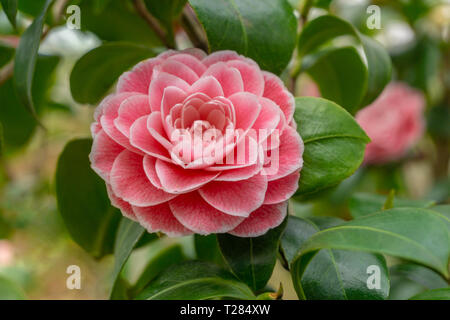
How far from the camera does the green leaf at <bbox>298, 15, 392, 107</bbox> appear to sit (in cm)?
70

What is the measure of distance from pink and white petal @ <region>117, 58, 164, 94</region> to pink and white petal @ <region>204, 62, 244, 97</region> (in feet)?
0.23

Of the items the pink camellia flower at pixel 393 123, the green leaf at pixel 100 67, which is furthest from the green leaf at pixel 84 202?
the pink camellia flower at pixel 393 123

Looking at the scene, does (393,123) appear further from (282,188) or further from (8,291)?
(8,291)

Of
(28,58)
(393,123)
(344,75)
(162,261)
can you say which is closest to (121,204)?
(28,58)

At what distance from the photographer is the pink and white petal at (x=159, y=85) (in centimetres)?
53

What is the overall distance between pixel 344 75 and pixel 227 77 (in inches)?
13.7

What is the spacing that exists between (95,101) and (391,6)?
1.37 meters

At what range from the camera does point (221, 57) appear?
0.55 metres

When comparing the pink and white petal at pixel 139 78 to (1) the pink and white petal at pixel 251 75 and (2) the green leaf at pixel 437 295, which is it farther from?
(2) the green leaf at pixel 437 295

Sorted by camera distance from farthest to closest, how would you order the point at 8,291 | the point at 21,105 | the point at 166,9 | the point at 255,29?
the point at 21,105 < the point at 8,291 < the point at 166,9 < the point at 255,29

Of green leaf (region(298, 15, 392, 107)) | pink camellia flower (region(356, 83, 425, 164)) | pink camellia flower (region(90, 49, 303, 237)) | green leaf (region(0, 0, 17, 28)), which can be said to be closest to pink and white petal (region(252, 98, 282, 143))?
pink camellia flower (region(90, 49, 303, 237))

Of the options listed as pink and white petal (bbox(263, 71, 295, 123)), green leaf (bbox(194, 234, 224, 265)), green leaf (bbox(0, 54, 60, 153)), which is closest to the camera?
pink and white petal (bbox(263, 71, 295, 123))

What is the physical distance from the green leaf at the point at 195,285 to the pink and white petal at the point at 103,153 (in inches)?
6.6

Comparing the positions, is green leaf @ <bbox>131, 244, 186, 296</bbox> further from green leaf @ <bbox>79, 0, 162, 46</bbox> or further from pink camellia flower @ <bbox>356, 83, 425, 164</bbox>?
pink camellia flower @ <bbox>356, 83, 425, 164</bbox>
